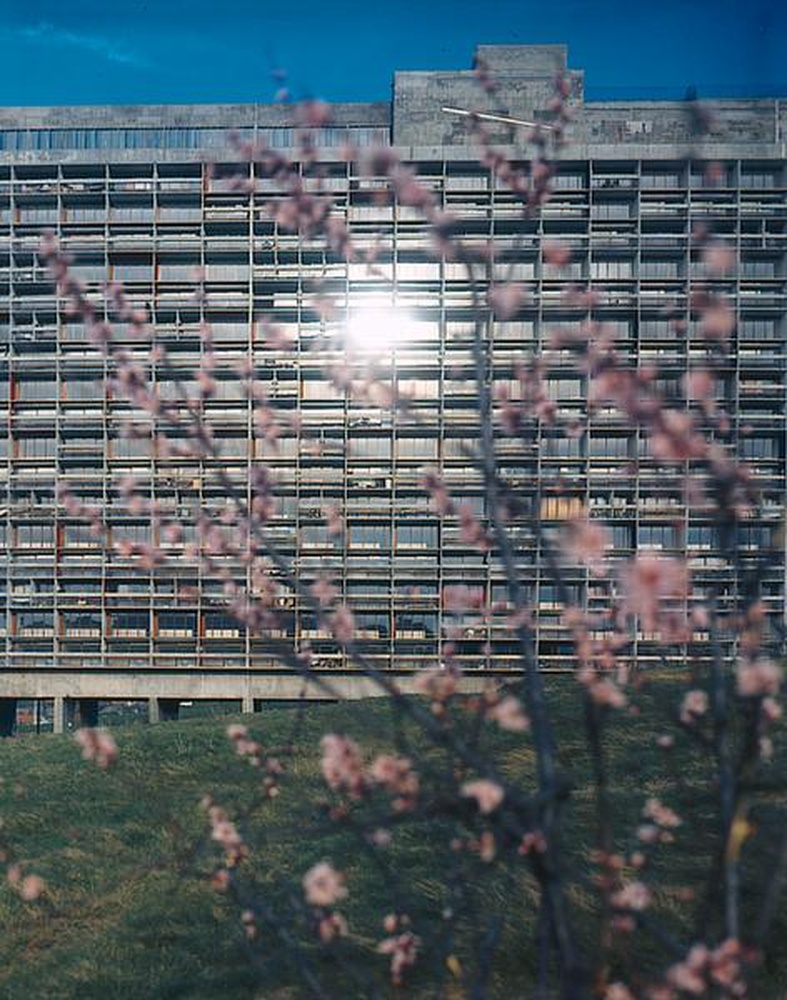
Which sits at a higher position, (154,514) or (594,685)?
(154,514)

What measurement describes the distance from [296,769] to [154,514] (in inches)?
345

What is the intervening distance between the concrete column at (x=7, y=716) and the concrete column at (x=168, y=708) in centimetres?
693

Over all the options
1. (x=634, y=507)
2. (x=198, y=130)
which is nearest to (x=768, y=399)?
(x=634, y=507)

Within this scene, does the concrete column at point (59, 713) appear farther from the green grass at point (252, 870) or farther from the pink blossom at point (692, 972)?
the pink blossom at point (692, 972)

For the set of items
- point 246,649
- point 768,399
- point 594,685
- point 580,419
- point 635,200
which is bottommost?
point 246,649

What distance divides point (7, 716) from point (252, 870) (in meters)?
39.9

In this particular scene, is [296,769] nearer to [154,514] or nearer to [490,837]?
[154,514]

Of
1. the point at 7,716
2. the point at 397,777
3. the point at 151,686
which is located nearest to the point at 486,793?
the point at 397,777

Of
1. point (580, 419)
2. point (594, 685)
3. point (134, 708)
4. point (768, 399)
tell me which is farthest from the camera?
point (134, 708)

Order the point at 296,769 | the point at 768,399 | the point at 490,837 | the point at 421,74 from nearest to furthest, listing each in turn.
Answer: the point at 490,837
the point at 296,769
the point at 768,399
the point at 421,74

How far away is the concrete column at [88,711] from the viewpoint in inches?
1781

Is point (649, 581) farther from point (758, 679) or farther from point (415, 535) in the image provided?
point (415, 535)

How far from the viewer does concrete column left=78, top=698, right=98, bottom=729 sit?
4525cm

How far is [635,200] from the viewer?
45.2 m
